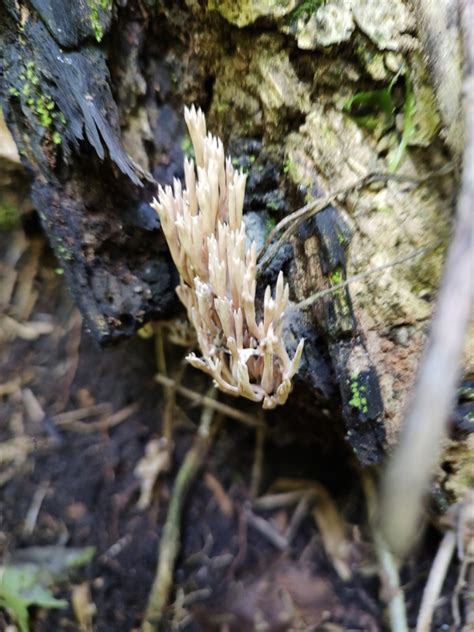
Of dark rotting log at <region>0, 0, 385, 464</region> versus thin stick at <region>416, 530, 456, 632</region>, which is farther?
thin stick at <region>416, 530, 456, 632</region>

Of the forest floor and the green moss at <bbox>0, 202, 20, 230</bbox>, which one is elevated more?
the green moss at <bbox>0, 202, 20, 230</bbox>

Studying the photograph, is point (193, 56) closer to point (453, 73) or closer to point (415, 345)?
point (453, 73)

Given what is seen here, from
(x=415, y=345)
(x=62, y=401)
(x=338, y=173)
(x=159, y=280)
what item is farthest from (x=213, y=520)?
(x=338, y=173)

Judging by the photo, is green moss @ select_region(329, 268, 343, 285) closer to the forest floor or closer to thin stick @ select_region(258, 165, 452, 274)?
thin stick @ select_region(258, 165, 452, 274)

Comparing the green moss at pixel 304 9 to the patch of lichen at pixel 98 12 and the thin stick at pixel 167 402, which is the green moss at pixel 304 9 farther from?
the thin stick at pixel 167 402

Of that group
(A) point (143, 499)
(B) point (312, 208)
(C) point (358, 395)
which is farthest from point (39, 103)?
(A) point (143, 499)

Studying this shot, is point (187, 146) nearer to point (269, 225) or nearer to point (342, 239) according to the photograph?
point (269, 225)

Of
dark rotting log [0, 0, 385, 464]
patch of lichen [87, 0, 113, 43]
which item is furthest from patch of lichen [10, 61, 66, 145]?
patch of lichen [87, 0, 113, 43]
